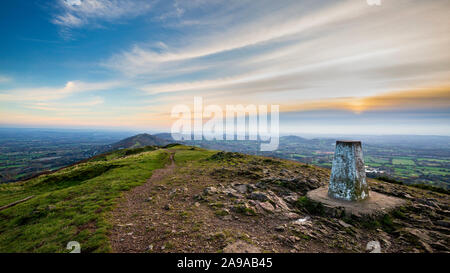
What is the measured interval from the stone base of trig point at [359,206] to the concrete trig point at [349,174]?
0.44 meters

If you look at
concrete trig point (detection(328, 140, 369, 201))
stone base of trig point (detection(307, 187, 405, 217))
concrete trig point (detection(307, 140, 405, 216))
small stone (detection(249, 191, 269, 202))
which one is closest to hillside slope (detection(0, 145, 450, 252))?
small stone (detection(249, 191, 269, 202))

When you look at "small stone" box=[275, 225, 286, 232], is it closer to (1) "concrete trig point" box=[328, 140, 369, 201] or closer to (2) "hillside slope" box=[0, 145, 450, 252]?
(2) "hillside slope" box=[0, 145, 450, 252]

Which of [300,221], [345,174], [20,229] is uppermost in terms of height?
[345,174]

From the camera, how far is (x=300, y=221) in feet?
33.9

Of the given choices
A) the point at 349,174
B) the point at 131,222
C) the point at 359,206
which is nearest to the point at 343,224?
the point at 359,206

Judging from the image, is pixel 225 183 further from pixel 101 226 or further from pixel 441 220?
pixel 441 220

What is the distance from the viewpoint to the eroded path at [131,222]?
→ 7.83 m

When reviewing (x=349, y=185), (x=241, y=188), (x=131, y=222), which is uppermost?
(x=349, y=185)

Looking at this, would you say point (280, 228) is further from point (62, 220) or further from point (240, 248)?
point (62, 220)

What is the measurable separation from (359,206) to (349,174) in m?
2.13

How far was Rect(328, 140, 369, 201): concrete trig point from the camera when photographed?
12.1 m

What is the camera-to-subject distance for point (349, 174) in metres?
12.2
